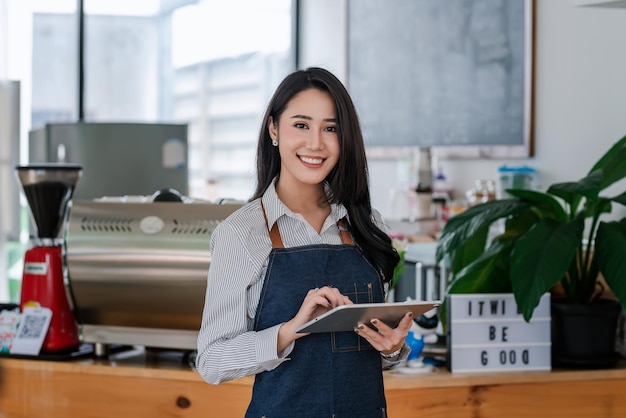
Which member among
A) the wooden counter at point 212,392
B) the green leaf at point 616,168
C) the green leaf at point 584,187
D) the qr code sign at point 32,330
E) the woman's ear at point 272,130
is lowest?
A: the wooden counter at point 212,392

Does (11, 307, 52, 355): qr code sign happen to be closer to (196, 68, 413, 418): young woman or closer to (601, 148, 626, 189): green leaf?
(196, 68, 413, 418): young woman

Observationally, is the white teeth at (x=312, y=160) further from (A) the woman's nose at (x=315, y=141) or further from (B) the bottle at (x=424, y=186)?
(B) the bottle at (x=424, y=186)

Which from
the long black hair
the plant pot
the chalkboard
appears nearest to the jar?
the chalkboard

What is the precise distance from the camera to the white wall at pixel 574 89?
320 centimetres

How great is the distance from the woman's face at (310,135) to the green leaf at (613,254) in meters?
0.87

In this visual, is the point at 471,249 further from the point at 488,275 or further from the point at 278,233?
the point at 278,233

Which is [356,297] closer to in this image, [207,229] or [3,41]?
[207,229]

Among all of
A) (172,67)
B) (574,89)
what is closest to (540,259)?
(574,89)

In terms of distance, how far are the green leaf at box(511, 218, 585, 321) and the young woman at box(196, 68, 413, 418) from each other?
1.85 ft

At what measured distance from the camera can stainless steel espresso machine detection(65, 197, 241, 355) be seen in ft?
7.10

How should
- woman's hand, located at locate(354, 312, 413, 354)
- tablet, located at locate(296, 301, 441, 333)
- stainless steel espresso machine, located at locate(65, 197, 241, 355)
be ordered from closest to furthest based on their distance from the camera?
1. tablet, located at locate(296, 301, 441, 333)
2. woman's hand, located at locate(354, 312, 413, 354)
3. stainless steel espresso machine, located at locate(65, 197, 241, 355)

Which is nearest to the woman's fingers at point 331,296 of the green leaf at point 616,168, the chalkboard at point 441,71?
the green leaf at point 616,168

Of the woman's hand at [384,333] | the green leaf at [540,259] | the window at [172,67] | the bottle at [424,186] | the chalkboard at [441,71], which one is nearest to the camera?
the woman's hand at [384,333]

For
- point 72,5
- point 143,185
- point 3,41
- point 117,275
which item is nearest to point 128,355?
point 117,275
